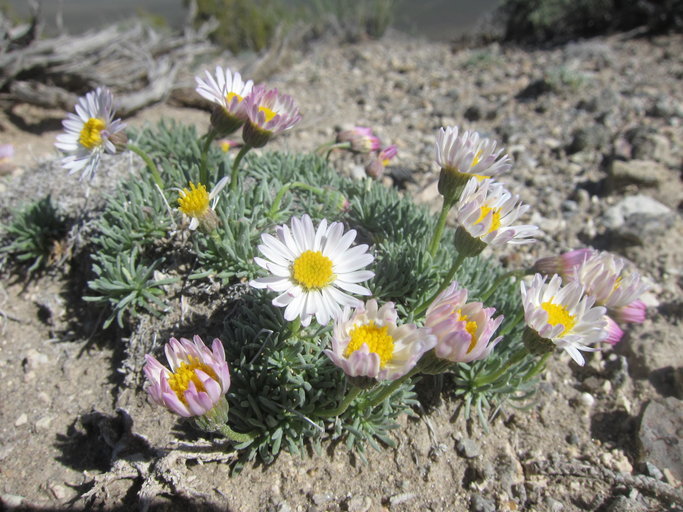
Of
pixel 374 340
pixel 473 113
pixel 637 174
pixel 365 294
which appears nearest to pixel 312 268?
pixel 365 294

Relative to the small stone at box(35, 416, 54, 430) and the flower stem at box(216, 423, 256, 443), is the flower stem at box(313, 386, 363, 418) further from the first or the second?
the small stone at box(35, 416, 54, 430)

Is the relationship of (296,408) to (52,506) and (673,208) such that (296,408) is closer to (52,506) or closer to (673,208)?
(52,506)

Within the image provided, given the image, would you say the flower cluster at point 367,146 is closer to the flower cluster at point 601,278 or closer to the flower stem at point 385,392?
the flower cluster at point 601,278

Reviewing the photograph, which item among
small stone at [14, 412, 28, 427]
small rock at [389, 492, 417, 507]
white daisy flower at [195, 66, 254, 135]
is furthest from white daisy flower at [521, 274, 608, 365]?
small stone at [14, 412, 28, 427]

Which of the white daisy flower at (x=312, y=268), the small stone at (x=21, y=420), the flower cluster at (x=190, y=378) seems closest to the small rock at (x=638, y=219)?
the white daisy flower at (x=312, y=268)

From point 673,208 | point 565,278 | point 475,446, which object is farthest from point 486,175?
point 673,208

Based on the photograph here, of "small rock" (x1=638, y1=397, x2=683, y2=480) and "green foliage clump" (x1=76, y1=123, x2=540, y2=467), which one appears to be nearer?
"green foliage clump" (x1=76, y1=123, x2=540, y2=467)
